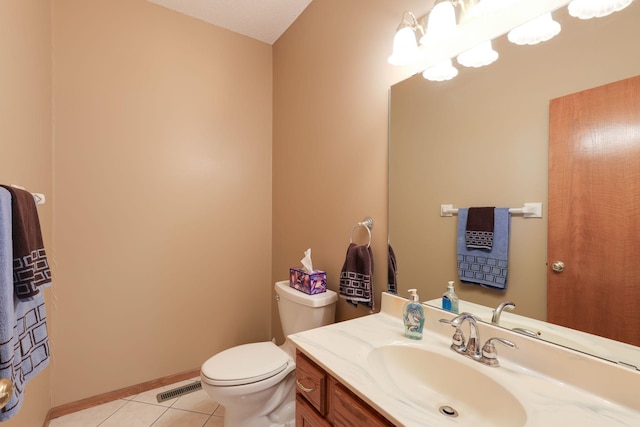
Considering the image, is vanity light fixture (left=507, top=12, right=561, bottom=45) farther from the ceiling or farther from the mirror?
the ceiling

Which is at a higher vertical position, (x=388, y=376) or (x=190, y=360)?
(x=388, y=376)

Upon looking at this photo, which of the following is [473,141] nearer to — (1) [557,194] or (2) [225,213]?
(1) [557,194]

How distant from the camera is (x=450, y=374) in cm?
91

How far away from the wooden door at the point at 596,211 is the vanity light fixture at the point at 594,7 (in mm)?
198

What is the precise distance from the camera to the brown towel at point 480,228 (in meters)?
1.00

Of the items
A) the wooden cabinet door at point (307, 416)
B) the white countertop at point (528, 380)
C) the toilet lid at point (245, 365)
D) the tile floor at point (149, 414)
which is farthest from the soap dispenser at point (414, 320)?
the tile floor at point (149, 414)

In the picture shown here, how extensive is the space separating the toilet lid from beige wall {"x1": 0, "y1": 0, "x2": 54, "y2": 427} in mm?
741

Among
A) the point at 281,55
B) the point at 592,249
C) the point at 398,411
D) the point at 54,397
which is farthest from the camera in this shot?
the point at 281,55

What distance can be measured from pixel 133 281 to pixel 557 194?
2.24 meters

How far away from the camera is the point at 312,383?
950mm

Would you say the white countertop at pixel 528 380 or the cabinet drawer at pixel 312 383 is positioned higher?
the white countertop at pixel 528 380

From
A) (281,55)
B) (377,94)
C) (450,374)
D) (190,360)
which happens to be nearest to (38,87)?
(281,55)

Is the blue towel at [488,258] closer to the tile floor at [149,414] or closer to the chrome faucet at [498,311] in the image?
the chrome faucet at [498,311]

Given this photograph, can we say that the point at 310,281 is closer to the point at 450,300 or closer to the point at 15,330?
the point at 450,300
